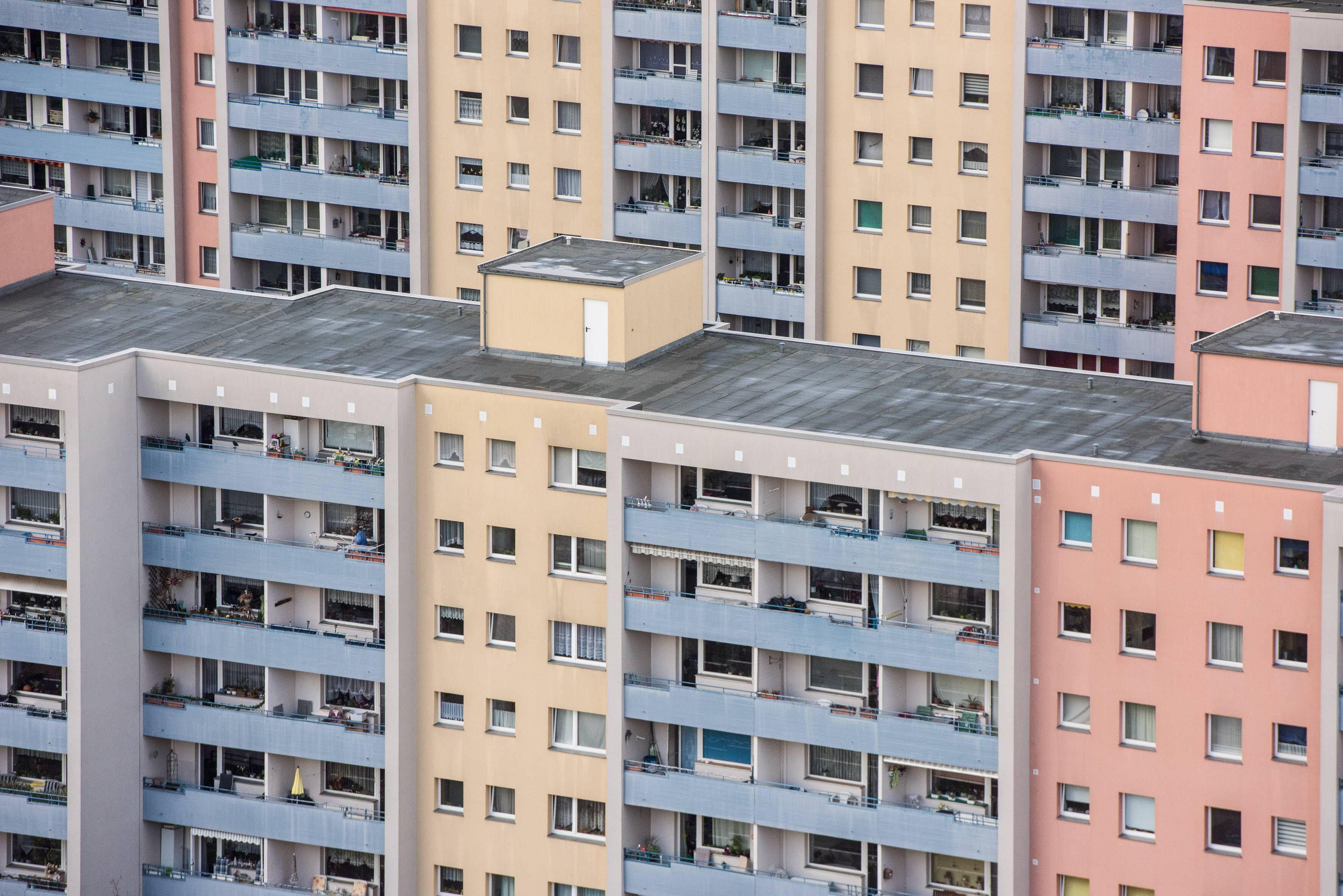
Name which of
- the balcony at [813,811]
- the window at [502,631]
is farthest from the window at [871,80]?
the balcony at [813,811]

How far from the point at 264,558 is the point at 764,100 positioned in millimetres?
39728

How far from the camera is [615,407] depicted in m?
101

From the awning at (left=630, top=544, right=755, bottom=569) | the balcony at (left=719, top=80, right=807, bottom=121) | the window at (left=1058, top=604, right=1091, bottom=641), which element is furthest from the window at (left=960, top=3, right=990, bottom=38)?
the window at (left=1058, top=604, right=1091, bottom=641)

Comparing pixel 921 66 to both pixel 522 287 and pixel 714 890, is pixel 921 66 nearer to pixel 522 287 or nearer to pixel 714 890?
pixel 522 287

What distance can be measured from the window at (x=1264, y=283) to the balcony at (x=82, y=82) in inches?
2040

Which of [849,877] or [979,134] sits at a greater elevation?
[979,134]

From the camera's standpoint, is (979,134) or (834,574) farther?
(979,134)

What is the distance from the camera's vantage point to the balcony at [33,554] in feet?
350

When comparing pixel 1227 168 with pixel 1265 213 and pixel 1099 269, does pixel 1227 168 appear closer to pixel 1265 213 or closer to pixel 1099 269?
pixel 1265 213

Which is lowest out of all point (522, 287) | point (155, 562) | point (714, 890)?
point (714, 890)

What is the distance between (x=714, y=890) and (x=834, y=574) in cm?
1063

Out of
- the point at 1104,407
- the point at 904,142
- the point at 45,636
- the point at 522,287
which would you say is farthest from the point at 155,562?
the point at 904,142

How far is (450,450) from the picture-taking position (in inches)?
4126

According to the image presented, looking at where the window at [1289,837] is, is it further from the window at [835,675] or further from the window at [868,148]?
the window at [868,148]
